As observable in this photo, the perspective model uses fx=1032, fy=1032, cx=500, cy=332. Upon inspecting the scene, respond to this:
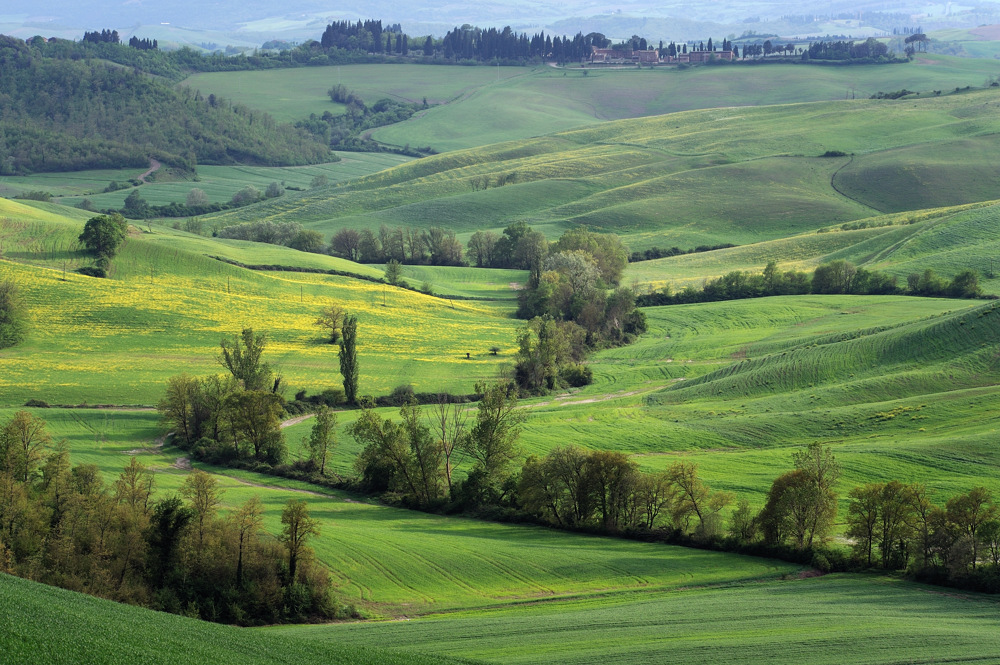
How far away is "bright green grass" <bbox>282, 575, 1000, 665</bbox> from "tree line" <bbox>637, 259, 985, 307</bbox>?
89.3 m

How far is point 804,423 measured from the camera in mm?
79125

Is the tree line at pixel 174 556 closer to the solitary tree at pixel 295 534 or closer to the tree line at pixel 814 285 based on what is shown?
the solitary tree at pixel 295 534

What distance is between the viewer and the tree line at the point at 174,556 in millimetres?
45719

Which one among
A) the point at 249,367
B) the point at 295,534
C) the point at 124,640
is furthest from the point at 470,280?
the point at 124,640

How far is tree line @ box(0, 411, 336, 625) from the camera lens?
4572 centimetres

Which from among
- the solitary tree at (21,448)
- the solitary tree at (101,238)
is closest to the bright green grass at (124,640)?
the solitary tree at (21,448)

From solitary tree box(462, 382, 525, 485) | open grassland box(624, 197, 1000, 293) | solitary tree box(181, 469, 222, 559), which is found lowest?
solitary tree box(462, 382, 525, 485)

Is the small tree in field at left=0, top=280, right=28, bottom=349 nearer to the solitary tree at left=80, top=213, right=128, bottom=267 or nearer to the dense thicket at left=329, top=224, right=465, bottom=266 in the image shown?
the solitary tree at left=80, top=213, right=128, bottom=267

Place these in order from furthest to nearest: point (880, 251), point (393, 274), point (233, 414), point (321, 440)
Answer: point (880, 251) → point (393, 274) → point (233, 414) → point (321, 440)

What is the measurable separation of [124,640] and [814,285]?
386 ft

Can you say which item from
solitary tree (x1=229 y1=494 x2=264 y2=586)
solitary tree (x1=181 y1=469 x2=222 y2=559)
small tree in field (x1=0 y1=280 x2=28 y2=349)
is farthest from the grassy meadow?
solitary tree (x1=181 y1=469 x2=222 y2=559)

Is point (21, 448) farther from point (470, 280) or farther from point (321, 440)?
point (470, 280)

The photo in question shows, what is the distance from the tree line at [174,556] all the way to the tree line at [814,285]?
3613 inches

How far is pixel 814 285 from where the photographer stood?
13625 centimetres
